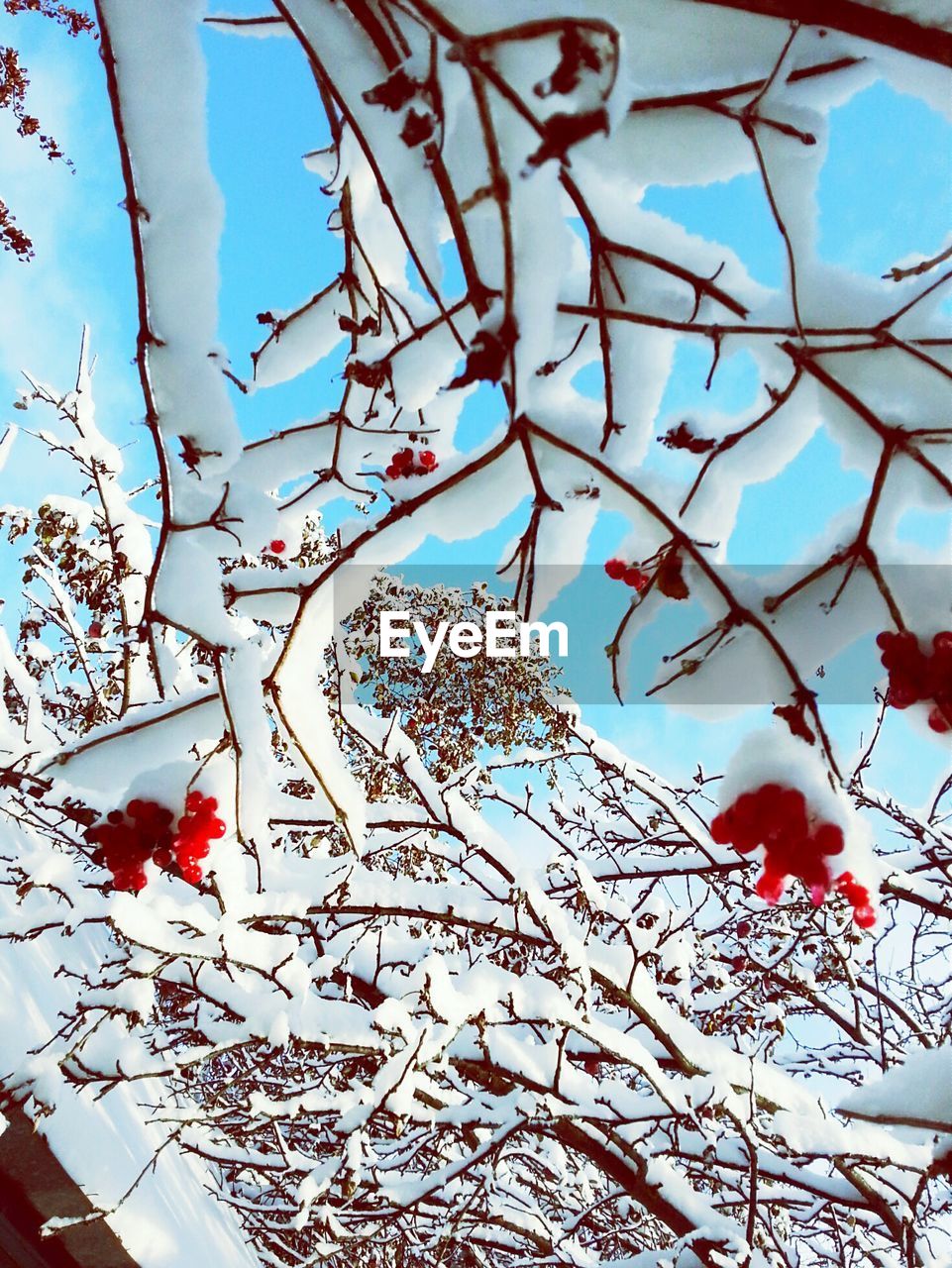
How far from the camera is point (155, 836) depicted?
4.91ft

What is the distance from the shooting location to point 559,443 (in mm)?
1433

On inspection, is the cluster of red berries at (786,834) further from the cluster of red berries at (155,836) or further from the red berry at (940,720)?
the cluster of red berries at (155,836)

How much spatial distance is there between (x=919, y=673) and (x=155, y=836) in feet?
4.47

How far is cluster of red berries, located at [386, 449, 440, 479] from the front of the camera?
197cm

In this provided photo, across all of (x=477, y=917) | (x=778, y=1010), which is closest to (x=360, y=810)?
(x=477, y=917)

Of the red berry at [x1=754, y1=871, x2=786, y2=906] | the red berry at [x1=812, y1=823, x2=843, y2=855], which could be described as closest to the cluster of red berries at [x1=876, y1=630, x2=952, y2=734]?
the red berry at [x1=812, y1=823, x2=843, y2=855]

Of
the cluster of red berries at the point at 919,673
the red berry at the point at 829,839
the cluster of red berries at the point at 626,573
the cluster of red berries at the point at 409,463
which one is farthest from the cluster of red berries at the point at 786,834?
the cluster of red berries at the point at 409,463

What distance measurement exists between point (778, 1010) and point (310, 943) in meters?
2.76

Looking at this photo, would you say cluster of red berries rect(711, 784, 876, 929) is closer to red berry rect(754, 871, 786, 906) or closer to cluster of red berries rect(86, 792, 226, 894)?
red berry rect(754, 871, 786, 906)

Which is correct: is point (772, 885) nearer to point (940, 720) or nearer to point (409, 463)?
Answer: point (940, 720)

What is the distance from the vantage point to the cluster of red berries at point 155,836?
148cm

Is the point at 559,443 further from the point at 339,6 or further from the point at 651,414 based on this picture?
the point at 339,6

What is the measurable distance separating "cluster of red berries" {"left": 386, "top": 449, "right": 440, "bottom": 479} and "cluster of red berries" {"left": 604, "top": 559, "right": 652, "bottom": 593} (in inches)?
21.2

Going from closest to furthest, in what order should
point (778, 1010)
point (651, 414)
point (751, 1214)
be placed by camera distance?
point (651, 414)
point (751, 1214)
point (778, 1010)
